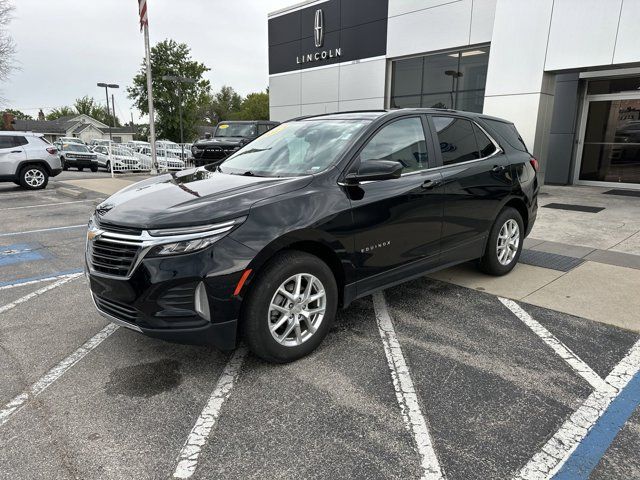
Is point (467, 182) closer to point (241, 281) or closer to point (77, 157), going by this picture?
point (241, 281)

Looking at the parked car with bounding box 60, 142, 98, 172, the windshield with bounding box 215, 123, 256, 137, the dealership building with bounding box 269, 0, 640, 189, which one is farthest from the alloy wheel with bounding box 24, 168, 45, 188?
the parked car with bounding box 60, 142, 98, 172

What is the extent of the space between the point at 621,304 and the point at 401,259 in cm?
229

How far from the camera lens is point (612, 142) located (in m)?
12.1

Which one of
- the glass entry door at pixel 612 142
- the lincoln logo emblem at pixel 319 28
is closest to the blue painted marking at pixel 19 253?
the glass entry door at pixel 612 142

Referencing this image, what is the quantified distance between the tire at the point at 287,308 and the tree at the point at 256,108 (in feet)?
259

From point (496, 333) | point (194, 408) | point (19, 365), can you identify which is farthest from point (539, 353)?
point (19, 365)

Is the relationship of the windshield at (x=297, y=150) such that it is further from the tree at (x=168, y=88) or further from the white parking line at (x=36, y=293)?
the tree at (x=168, y=88)

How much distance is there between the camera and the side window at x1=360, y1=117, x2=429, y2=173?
143 inches

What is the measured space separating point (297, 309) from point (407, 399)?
0.91 meters

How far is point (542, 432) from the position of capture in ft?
8.11

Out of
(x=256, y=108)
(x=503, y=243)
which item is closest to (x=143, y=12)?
(x=503, y=243)

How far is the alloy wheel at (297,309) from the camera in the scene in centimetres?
302

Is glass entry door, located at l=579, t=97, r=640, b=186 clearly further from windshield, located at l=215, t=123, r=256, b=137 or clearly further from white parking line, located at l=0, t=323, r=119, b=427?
white parking line, located at l=0, t=323, r=119, b=427

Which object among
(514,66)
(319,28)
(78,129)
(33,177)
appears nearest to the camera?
(514,66)
